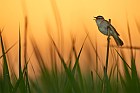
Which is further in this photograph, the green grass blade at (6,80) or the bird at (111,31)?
the bird at (111,31)

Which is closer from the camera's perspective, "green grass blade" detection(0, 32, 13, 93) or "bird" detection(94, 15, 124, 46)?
"green grass blade" detection(0, 32, 13, 93)

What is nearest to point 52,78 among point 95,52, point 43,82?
point 43,82

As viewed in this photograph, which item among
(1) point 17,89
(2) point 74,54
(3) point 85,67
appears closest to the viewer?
(1) point 17,89

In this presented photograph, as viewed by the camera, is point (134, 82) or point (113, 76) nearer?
point (134, 82)

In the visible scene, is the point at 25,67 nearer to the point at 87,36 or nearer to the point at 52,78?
the point at 52,78

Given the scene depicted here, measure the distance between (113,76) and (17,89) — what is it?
328mm

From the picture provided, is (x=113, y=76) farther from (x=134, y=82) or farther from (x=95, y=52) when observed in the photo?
(x=134, y=82)

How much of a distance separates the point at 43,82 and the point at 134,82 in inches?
11.7

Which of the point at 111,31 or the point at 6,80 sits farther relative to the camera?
the point at 111,31

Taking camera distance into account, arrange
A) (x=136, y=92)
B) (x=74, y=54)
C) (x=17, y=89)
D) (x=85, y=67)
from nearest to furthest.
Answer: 1. (x=136, y=92)
2. (x=17, y=89)
3. (x=74, y=54)
4. (x=85, y=67)

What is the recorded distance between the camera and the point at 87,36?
1.20 meters

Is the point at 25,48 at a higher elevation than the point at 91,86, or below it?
higher

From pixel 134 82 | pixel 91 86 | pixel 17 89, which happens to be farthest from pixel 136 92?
pixel 17 89

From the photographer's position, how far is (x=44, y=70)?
1.04 meters
